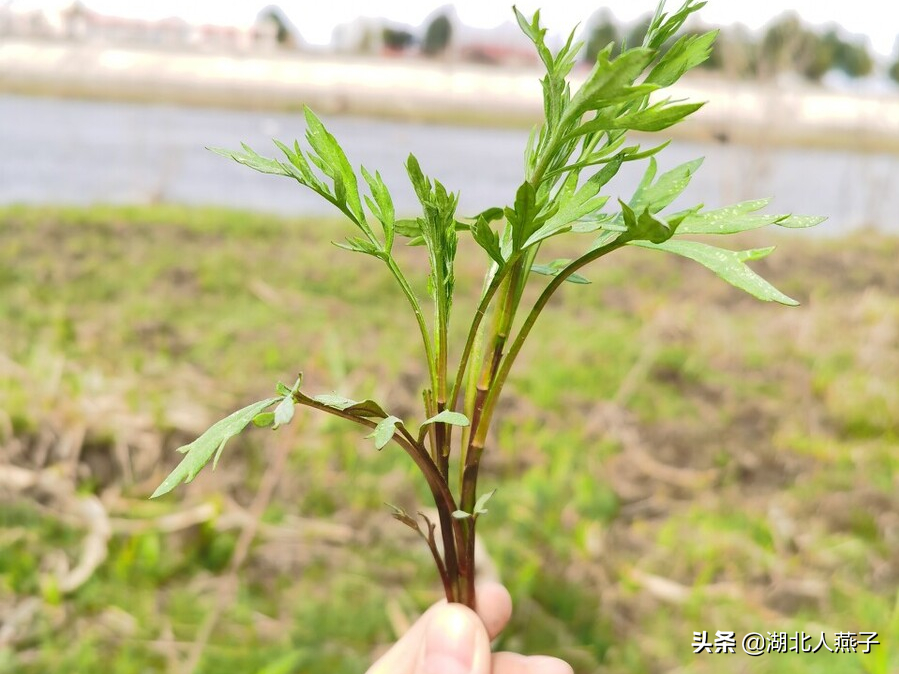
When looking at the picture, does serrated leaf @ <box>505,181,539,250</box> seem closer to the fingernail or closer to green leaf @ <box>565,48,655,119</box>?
green leaf @ <box>565,48,655,119</box>

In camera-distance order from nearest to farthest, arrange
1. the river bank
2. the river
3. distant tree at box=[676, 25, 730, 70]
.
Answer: distant tree at box=[676, 25, 730, 70], the river, the river bank

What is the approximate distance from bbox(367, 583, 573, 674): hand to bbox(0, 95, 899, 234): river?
3.39 meters

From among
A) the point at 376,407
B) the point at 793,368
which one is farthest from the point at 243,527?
the point at 793,368

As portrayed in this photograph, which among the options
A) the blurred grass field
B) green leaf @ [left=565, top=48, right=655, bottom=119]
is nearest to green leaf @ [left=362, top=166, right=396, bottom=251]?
green leaf @ [left=565, top=48, right=655, bottom=119]

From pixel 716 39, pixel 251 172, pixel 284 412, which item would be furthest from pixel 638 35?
pixel 251 172

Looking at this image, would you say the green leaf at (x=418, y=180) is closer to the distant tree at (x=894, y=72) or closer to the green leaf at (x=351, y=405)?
the green leaf at (x=351, y=405)

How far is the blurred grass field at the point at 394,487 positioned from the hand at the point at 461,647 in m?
0.60

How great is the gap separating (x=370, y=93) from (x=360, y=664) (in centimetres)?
988

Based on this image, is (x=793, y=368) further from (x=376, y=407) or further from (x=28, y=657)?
(x=376, y=407)

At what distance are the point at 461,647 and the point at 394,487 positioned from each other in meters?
1.10

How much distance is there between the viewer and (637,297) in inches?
115

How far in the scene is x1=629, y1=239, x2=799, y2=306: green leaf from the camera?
342 mm

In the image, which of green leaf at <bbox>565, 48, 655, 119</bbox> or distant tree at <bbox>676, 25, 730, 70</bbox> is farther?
distant tree at <bbox>676, 25, 730, 70</bbox>

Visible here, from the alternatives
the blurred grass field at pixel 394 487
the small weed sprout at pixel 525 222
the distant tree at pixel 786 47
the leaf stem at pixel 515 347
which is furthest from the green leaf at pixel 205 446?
the distant tree at pixel 786 47
